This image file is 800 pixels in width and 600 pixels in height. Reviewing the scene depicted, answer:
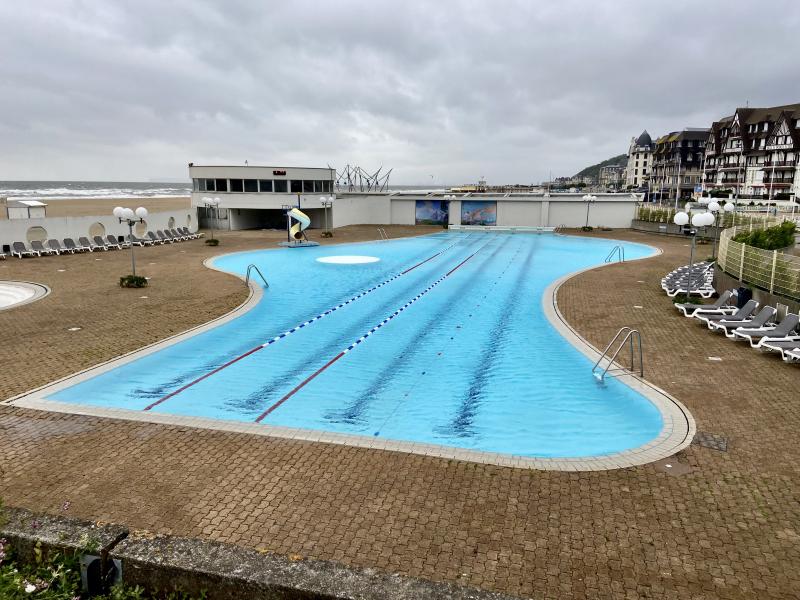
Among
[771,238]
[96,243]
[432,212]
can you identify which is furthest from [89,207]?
[771,238]

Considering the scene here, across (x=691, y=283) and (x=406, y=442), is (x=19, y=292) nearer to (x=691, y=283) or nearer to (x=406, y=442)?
(x=406, y=442)

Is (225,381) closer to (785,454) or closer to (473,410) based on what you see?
(473,410)

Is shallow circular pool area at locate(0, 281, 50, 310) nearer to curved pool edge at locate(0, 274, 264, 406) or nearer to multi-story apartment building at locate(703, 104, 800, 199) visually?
curved pool edge at locate(0, 274, 264, 406)

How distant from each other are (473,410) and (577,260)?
78.0 ft

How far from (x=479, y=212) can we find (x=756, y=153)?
184 feet

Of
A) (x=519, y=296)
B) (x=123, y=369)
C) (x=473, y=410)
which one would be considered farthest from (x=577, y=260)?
(x=123, y=369)

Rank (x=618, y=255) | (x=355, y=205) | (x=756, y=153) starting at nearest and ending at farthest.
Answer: (x=618, y=255) → (x=355, y=205) → (x=756, y=153)

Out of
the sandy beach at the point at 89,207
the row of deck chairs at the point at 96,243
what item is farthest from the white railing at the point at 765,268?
the sandy beach at the point at 89,207

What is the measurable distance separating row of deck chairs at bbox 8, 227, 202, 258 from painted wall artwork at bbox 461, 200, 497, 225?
2537 cm

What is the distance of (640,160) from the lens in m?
138

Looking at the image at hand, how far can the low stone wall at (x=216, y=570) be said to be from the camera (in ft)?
13.4

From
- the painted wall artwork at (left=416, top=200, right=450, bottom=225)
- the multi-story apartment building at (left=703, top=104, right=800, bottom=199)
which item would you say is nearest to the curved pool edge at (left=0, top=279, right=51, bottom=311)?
the painted wall artwork at (left=416, top=200, right=450, bottom=225)

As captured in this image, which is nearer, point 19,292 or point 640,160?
point 19,292

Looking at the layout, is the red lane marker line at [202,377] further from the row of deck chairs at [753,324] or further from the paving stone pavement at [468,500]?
the row of deck chairs at [753,324]
